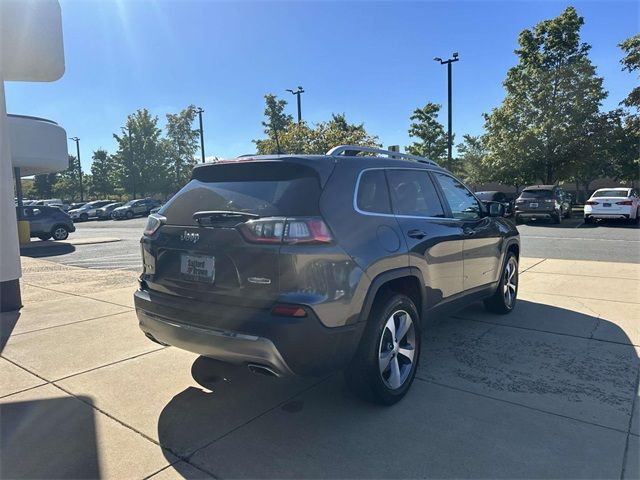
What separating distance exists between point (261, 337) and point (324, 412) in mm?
919

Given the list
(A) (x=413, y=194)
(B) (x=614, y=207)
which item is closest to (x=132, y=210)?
(B) (x=614, y=207)

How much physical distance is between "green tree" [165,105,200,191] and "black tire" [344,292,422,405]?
53.5 meters

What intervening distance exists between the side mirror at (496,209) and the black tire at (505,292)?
63 centimetres

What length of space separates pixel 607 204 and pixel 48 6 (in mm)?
19514

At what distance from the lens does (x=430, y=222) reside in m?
3.89

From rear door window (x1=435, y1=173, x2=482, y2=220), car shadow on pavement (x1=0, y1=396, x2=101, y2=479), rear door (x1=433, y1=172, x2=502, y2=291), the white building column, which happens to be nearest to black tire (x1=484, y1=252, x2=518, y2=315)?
rear door (x1=433, y1=172, x2=502, y2=291)

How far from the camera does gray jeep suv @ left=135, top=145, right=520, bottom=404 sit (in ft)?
9.03

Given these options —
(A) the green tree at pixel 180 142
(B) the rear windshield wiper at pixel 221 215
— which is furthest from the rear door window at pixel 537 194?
(A) the green tree at pixel 180 142

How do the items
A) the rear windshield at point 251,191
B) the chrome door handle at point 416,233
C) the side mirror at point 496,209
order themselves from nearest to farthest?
the rear windshield at point 251,191 < the chrome door handle at point 416,233 < the side mirror at point 496,209

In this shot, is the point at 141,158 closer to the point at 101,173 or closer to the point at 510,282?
the point at 101,173

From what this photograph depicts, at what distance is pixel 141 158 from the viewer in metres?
52.4

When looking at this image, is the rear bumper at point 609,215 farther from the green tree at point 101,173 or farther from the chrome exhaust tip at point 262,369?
the green tree at point 101,173

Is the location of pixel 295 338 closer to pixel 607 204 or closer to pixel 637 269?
pixel 637 269

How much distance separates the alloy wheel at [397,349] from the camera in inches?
130
